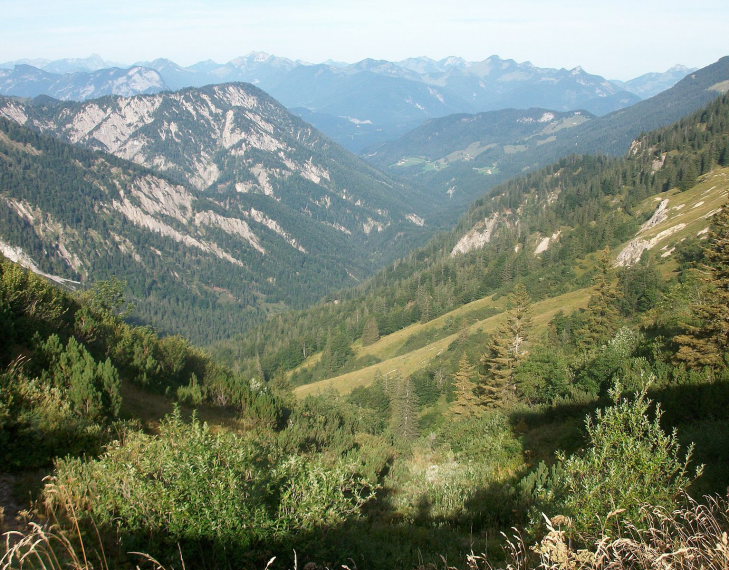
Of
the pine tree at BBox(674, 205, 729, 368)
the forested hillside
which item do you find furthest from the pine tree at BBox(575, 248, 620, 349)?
the forested hillside

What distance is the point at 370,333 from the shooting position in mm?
150000

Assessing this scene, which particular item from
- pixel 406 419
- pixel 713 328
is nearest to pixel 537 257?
pixel 406 419

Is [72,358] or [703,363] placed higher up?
[72,358]

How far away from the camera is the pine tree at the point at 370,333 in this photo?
487ft

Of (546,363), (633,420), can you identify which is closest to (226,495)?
(633,420)

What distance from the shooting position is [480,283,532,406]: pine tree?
44.6 meters

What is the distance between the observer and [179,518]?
344 inches

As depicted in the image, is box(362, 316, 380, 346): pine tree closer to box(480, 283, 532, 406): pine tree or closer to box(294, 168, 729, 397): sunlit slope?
box(294, 168, 729, 397): sunlit slope

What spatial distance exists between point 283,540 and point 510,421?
967 inches

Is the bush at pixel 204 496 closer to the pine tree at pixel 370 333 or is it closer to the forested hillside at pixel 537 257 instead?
the forested hillside at pixel 537 257

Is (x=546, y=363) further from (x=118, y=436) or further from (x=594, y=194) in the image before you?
(x=594, y=194)

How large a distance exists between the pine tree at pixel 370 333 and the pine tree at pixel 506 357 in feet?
318

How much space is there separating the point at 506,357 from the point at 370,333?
105608 mm

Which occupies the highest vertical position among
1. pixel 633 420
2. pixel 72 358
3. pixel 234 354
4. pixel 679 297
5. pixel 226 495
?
pixel 633 420
